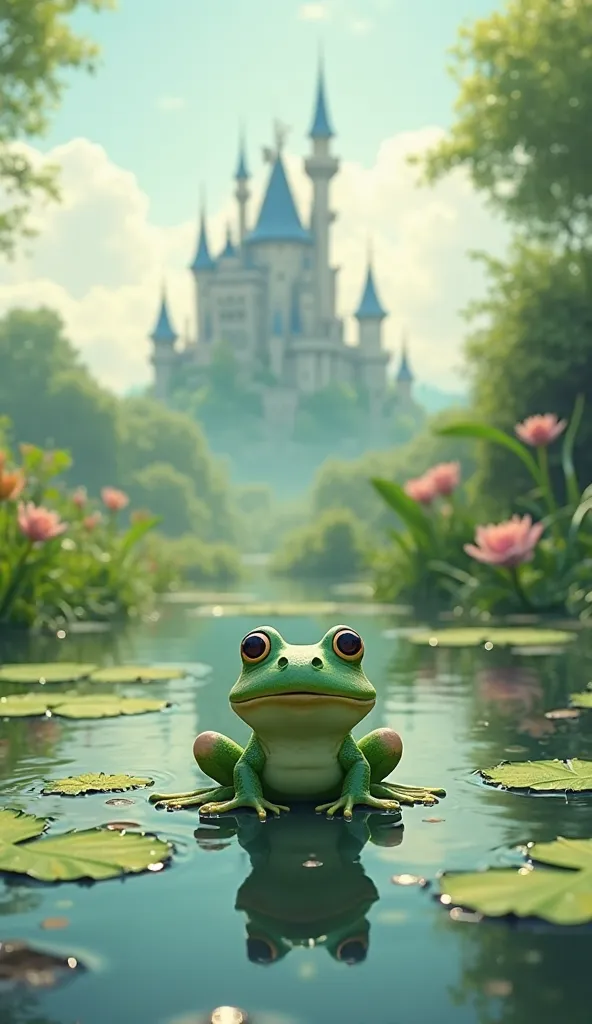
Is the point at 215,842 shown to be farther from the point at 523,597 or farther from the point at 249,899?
the point at 523,597

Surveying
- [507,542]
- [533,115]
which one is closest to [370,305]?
[533,115]

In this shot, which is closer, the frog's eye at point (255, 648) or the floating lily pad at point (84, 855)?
the floating lily pad at point (84, 855)

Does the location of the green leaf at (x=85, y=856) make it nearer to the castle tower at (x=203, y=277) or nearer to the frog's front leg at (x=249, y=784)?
the frog's front leg at (x=249, y=784)

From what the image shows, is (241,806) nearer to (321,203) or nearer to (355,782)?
(355,782)

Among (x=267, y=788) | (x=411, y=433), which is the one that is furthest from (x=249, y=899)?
(x=411, y=433)

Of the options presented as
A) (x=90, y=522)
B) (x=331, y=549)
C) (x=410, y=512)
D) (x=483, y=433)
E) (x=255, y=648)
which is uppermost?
(x=483, y=433)

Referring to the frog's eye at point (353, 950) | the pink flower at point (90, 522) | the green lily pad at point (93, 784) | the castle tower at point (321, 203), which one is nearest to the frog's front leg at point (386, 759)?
the green lily pad at point (93, 784)
